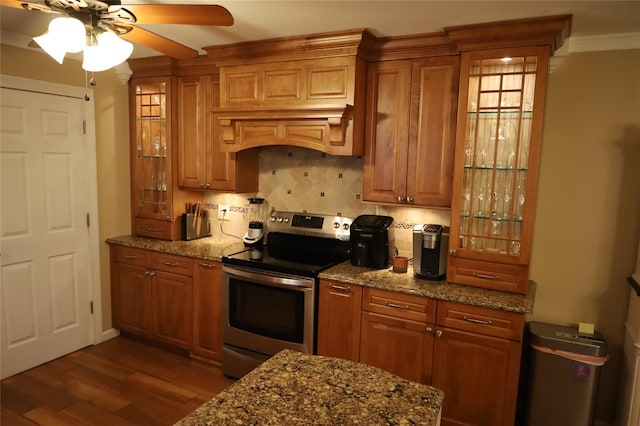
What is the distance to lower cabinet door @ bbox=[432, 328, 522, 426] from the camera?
7.90 feet

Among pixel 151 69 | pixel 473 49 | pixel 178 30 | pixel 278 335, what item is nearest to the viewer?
pixel 473 49

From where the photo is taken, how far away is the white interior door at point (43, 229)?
3061 millimetres

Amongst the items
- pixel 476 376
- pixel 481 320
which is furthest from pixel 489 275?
pixel 476 376

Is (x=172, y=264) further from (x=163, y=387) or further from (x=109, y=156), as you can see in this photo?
(x=109, y=156)

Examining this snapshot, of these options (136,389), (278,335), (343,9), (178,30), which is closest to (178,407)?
(136,389)

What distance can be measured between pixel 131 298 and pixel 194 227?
31.9 inches

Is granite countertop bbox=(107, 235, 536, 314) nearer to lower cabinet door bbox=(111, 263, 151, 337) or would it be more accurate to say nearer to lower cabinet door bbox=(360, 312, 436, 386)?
lower cabinet door bbox=(360, 312, 436, 386)

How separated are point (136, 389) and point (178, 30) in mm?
2464

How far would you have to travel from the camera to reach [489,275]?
258cm

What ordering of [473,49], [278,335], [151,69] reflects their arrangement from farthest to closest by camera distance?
[151,69]
[278,335]
[473,49]

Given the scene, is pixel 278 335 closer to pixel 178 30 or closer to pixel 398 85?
pixel 398 85

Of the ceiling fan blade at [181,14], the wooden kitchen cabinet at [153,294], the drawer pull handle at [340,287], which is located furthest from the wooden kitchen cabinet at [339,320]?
the ceiling fan blade at [181,14]

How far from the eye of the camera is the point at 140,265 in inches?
143

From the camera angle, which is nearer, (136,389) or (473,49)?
(473,49)
